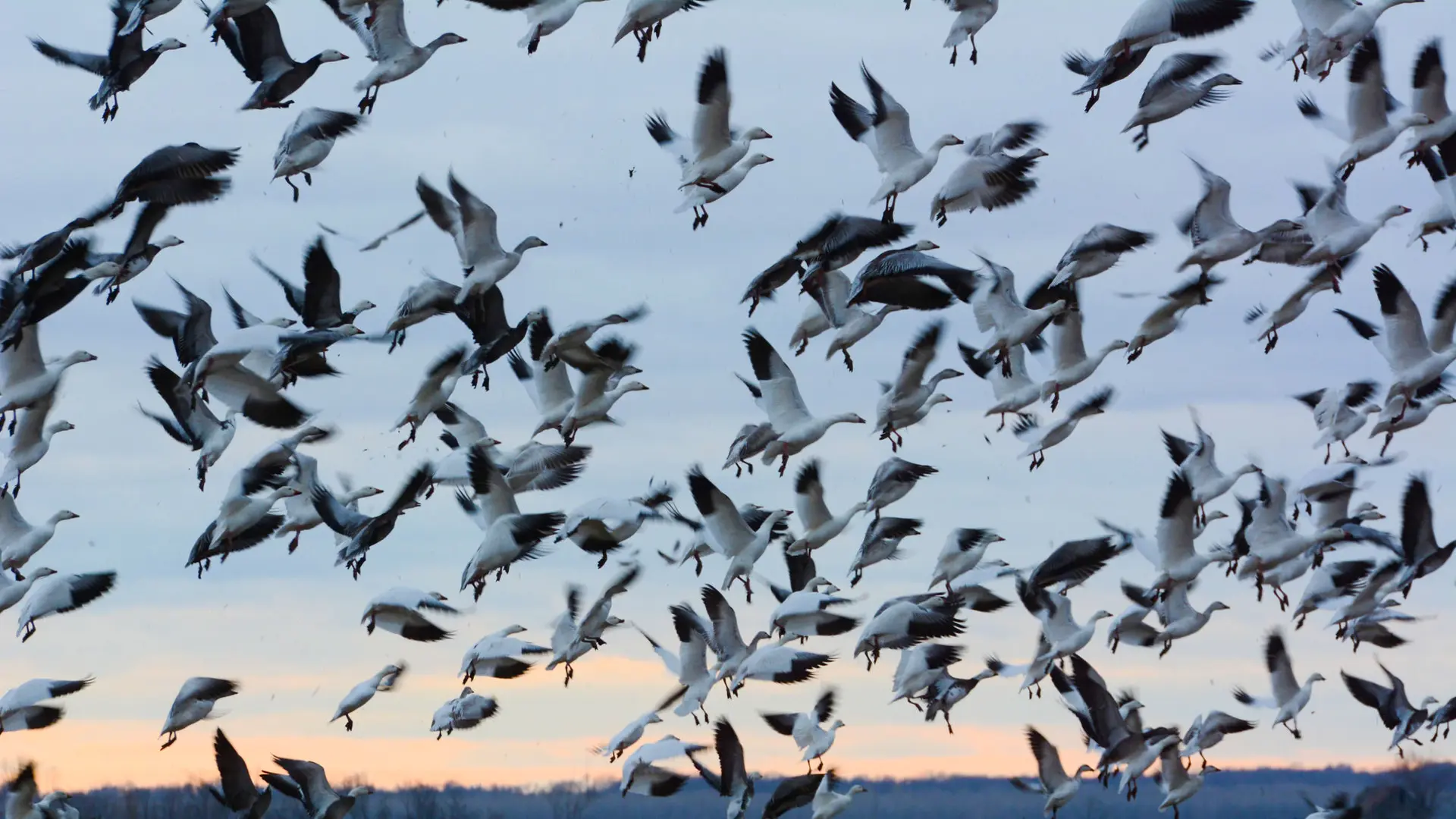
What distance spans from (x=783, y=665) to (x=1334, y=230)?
7144 mm

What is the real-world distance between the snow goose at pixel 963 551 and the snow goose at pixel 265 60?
8.55 meters

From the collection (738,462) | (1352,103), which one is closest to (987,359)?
(738,462)

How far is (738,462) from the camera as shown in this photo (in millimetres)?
25531

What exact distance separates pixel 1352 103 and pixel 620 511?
337 inches

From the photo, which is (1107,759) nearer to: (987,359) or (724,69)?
(987,359)

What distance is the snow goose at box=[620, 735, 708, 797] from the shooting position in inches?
988

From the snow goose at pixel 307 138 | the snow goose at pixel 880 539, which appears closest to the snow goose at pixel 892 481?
the snow goose at pixel 880 539

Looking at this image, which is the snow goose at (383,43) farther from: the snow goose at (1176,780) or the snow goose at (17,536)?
the snow goose at (1176,780)

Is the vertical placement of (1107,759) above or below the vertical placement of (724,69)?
below

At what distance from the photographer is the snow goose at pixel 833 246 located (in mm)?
22562

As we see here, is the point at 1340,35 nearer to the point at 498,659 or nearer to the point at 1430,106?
the point at 1430,106

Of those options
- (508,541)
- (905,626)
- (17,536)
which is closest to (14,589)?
(17,536)

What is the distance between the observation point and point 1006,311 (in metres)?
24.9

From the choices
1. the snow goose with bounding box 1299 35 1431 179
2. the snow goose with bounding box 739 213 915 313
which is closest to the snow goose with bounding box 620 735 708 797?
the snow goose with bounding box 739 213 915 313
